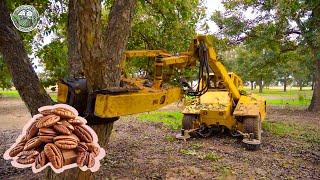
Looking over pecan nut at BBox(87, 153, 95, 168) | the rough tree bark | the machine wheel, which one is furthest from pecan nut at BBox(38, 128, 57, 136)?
the machine wheel

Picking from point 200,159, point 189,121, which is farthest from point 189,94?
point 189,121

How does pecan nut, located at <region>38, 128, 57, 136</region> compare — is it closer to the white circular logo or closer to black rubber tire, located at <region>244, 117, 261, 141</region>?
the white circular logo

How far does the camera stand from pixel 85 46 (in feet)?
10.8

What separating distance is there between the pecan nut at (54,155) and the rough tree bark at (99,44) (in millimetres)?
1329

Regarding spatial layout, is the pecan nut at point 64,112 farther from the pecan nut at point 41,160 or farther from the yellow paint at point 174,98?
the yellow paint at point 174,98

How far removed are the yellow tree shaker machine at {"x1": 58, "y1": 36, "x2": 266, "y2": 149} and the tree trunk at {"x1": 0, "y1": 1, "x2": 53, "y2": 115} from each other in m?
1.04

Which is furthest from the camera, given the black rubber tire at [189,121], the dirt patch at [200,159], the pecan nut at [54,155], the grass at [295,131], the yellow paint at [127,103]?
the grass at [295,131]

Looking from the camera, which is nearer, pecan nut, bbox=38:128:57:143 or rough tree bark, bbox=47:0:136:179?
pecan nut, bbox=38:128:57:143

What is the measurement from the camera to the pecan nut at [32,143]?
2018 millimetres

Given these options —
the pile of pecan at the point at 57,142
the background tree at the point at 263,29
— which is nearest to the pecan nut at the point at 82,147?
the pile of pecan at the point at 57,142

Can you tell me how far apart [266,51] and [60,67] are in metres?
19.1

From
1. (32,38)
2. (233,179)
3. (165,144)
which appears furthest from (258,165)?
(32,38)

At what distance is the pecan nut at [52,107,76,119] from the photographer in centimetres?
205

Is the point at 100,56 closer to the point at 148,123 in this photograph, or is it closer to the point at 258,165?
the point at 258,165
